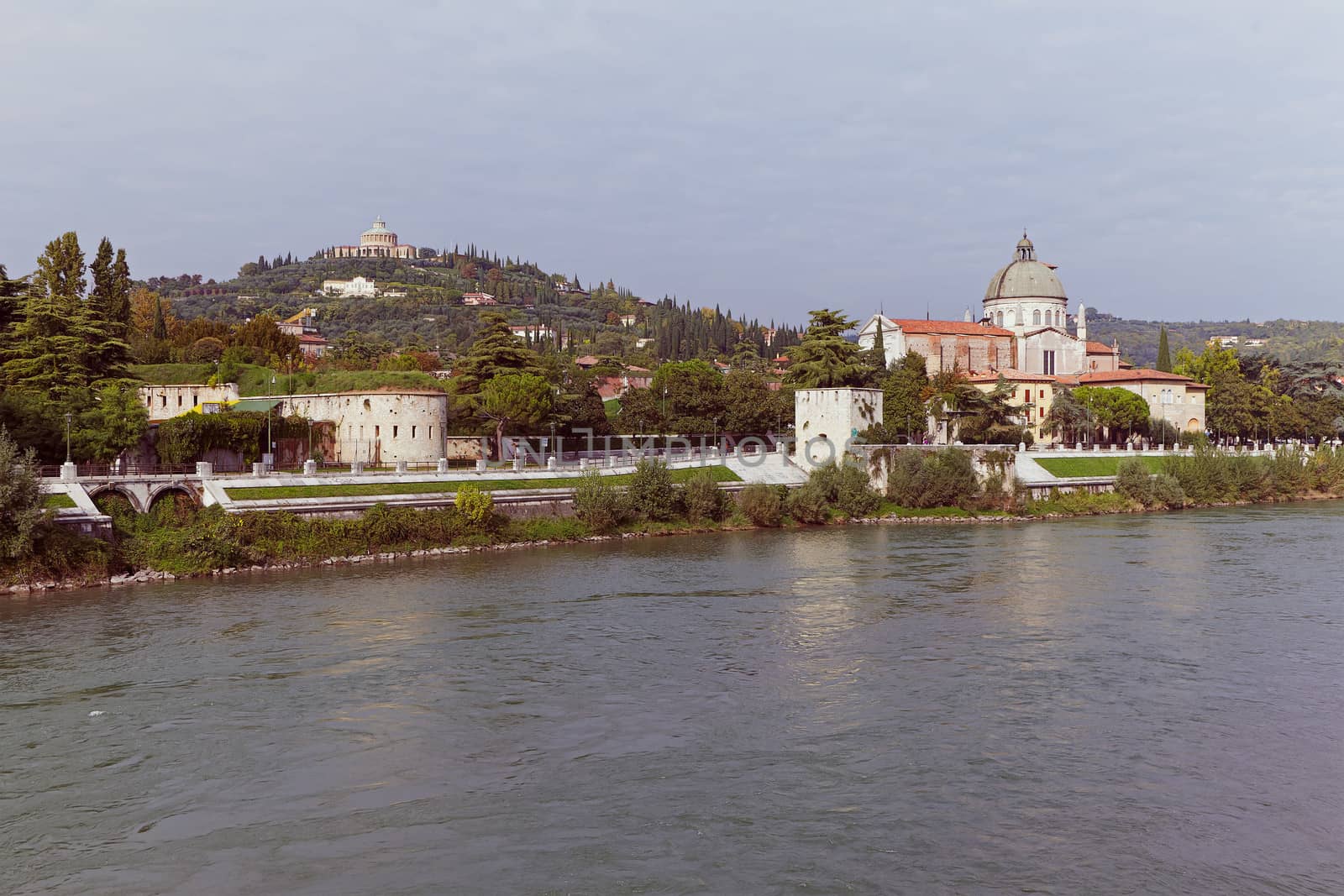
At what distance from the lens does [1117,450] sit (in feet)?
237

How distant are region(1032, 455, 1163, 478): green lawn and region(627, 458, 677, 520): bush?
84.1 ft

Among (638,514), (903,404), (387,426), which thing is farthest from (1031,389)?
(387,426)

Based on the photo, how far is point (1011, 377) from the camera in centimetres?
9112

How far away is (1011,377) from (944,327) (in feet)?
40.5

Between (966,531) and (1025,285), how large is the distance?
212 ft

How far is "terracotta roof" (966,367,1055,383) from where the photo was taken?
300 ft

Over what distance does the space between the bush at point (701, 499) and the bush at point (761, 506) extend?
4.86 ft

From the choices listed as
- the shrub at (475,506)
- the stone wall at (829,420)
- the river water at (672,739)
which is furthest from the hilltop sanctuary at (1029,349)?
the river water at (672,739)

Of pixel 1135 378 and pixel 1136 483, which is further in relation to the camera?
pixel 1135 378

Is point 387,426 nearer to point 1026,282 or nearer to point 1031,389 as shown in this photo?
point 1031,389

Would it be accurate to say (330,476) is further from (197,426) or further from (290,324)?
(290,324)

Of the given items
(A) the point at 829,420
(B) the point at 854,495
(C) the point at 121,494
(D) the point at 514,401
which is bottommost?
(B) the point at 854,495

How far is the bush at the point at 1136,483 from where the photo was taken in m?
59.2

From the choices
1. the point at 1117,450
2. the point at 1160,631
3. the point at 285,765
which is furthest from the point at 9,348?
the point at 1117,450
